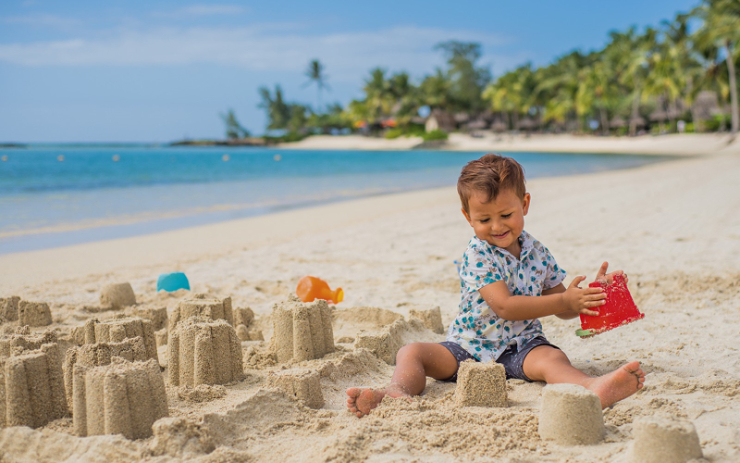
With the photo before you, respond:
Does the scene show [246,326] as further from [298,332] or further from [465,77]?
[465,77]

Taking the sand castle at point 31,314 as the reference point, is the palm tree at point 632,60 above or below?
above

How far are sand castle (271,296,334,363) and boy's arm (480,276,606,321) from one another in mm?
1020

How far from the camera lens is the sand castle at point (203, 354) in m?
2.96

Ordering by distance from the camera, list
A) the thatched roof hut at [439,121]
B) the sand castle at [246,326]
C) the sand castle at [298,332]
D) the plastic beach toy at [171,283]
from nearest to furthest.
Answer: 1. the sand castle at [298,332]
2. the sand castle at [246,326]
3. the plastic beach toy at [171,283]
4. the thatched roof hut at [439,121]

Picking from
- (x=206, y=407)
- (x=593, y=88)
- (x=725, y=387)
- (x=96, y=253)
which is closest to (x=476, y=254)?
(x=725, y=387)

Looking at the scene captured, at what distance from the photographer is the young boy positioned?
9.09ft

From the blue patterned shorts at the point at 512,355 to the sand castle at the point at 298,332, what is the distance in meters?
0.76

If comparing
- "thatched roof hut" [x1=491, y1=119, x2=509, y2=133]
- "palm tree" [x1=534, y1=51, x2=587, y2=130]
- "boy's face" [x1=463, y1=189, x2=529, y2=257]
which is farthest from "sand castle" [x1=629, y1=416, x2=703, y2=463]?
"thatched roof hut" [x1=491, y1=119, x2=509, y2=133]

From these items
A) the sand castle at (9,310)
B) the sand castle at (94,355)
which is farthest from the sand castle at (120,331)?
the sand castle at (9,310)

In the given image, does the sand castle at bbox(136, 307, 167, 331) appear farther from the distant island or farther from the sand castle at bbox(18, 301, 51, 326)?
the distant island

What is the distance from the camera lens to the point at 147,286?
18.4ft

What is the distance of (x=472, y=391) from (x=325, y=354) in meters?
1.06

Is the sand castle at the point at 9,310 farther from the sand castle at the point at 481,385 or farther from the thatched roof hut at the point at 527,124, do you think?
the thatched roof hut at the point at 527,124

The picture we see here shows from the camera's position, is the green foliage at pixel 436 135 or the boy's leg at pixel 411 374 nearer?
the boy's leg at pixel 411 374
